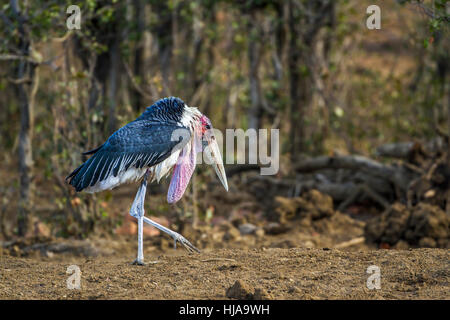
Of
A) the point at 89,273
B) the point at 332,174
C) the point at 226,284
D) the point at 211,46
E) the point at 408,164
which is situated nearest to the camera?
the point at 226,284

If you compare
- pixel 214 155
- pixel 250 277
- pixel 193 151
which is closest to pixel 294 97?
pixel 214 155

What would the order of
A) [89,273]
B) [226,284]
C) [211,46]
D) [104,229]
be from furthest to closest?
[211,46] < [104,229] < [89,273] < [226,284]

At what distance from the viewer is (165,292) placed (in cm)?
471

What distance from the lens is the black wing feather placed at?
5.86 meters

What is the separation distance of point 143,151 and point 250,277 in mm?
1554

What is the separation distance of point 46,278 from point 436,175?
571 centimetres

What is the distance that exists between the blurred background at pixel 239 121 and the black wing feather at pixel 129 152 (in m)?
2.29

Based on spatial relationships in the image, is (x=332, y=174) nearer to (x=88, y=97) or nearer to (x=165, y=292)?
(x=88, y=97)

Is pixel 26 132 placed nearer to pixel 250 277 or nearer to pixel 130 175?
pixel 130 175

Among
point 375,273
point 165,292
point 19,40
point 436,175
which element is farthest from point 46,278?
point 436,175

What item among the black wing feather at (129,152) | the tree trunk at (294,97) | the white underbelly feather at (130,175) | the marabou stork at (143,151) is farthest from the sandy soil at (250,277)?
the tree trunk at (294,97)

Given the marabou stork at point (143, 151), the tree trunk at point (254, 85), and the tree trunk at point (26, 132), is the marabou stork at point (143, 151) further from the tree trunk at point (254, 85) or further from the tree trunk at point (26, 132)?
the tree trunk at point (254, 85)

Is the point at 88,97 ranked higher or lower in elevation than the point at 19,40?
lower

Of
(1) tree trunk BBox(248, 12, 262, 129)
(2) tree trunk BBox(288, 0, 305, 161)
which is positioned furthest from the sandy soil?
(1) tree trunk BBox(248, 12, 262, 129)
